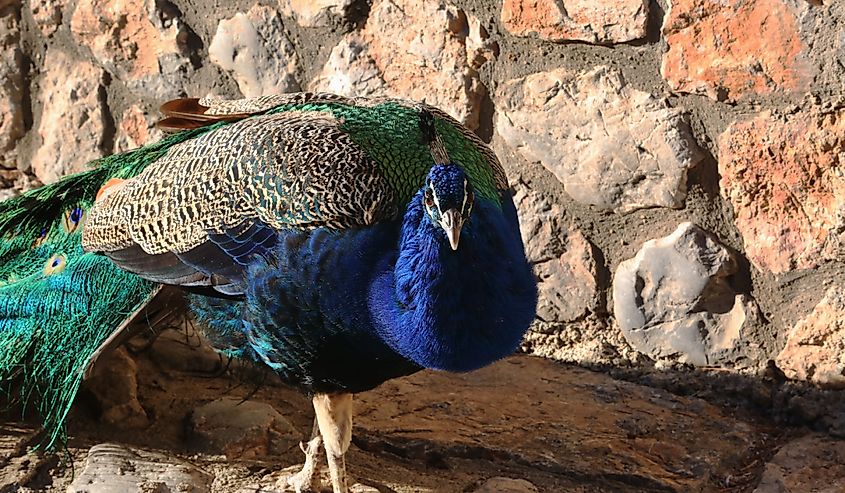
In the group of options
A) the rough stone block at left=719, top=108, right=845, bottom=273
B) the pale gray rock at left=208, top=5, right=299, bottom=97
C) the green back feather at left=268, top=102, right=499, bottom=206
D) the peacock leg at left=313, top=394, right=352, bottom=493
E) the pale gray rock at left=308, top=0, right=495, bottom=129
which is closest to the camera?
the green back feather at left=268, top=102, right=499, bottom=206

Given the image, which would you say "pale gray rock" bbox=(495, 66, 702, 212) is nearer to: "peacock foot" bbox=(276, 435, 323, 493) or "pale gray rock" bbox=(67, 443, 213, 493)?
"peacock foot" bbox=(276, 435, 323, 493)

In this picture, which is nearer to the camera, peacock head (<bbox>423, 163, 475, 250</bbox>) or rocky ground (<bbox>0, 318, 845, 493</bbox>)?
peacock head (<bbox>423, 163, 475, 250</bbox>)

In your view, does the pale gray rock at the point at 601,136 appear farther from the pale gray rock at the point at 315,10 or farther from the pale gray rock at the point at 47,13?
the pale gray rock at the point at 47,13

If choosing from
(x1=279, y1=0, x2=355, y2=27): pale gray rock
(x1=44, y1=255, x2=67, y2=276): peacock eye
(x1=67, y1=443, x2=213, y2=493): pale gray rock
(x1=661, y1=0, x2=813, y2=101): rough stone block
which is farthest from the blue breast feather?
(x1=279, y1=0, x2=355, y2=27): pale gray rock

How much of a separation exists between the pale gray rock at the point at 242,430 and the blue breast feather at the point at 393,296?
42 centimetres

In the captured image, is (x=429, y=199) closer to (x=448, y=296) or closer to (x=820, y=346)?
(x=448, y=296)

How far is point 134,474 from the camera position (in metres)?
2.09

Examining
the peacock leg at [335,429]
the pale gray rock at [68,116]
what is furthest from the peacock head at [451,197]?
the pale gray rock at [68,116]

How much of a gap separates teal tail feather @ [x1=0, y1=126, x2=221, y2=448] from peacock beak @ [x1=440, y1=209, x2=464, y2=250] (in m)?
0.72

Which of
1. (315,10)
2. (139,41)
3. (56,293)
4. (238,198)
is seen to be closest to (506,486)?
(238,198)

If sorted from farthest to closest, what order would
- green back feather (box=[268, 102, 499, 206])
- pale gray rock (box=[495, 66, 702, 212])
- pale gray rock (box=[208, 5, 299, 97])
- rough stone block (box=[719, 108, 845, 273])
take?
pale gray rock (box=[208, 5, 299, 97])
pale gray rock (box=[495, 66, 702, 212])
rough stone block (box=[719, 108, 845, 273])
green back feather (box=[268, 102, 499, 206])

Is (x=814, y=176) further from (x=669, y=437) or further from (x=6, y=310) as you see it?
(x=6, y=310)

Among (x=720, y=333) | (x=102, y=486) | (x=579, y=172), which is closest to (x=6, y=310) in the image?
(x=102, y=486)

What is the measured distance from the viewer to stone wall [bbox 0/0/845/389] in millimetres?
2186
